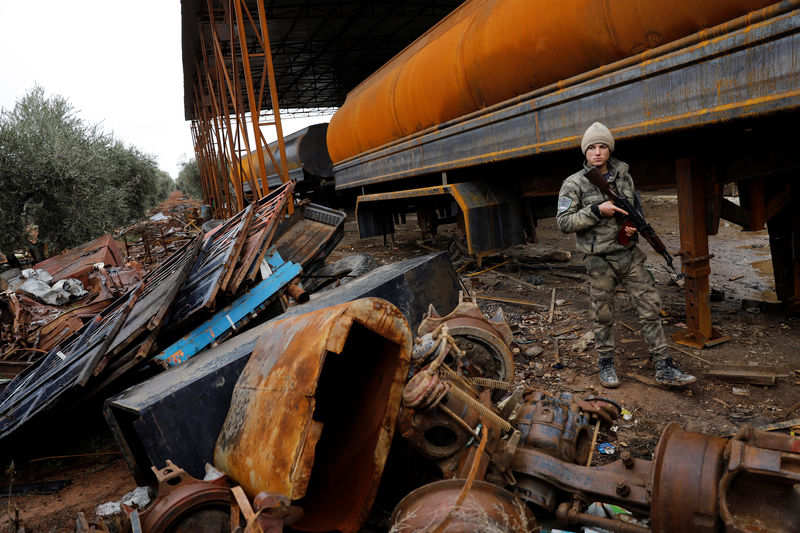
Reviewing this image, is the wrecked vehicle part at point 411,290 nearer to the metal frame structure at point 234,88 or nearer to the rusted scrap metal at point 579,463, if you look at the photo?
the rusted scrap metal at point 579,463

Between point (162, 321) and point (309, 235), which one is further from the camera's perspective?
point (309, 235)

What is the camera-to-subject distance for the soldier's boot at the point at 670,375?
3246 mm

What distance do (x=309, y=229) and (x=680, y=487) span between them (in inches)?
193

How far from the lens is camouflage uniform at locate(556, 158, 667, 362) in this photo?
338 cm

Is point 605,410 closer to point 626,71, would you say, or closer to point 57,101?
point 626,71

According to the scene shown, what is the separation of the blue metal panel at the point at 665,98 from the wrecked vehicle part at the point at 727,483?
197 centimetres

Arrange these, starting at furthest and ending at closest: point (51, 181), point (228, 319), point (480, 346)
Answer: point (51, 181) < point (228, 319) < point (480, 346)

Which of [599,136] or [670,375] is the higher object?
[599,136]

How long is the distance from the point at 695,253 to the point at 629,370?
1.03 meters

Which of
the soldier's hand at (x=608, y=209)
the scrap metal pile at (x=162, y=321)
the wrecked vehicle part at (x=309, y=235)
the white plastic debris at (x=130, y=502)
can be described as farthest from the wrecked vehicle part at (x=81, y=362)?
the soldier's hand at (x=608, y=209)

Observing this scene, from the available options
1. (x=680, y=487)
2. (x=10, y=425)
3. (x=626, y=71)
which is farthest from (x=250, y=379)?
(x=626, y=71)

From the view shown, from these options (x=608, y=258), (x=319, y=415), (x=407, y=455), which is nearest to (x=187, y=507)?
(x=319, y=415)

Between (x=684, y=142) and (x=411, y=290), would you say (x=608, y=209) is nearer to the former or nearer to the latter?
(x=684, y=142)

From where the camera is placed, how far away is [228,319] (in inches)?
157
